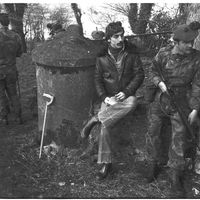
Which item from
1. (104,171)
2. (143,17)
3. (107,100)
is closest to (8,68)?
(107,100)

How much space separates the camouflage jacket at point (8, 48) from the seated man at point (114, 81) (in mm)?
2236

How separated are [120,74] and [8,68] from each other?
2553 mm

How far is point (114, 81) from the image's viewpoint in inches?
184

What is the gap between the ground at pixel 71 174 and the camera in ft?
14.2

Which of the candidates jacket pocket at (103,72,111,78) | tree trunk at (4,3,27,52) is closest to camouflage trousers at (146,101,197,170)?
jacket pocket at (103,72,111,78)

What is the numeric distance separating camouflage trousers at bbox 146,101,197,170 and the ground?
0.30 meters

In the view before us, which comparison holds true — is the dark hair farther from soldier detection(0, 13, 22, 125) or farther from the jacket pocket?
the jacket pocket

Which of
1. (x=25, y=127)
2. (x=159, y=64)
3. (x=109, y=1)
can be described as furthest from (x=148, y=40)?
(x=159, y=64)

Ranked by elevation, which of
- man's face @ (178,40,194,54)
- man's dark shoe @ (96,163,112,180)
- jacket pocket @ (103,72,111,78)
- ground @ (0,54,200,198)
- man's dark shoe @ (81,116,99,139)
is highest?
man's face @ (178,40,194,54)

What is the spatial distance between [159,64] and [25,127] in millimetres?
2924

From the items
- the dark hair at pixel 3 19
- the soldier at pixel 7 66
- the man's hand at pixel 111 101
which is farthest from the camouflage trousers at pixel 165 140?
the dark hair at pixel 3 19

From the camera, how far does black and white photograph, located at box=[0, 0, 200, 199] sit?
4270 millimetres

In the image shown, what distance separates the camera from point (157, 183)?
4.48 meters

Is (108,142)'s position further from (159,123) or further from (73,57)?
(73,57)
